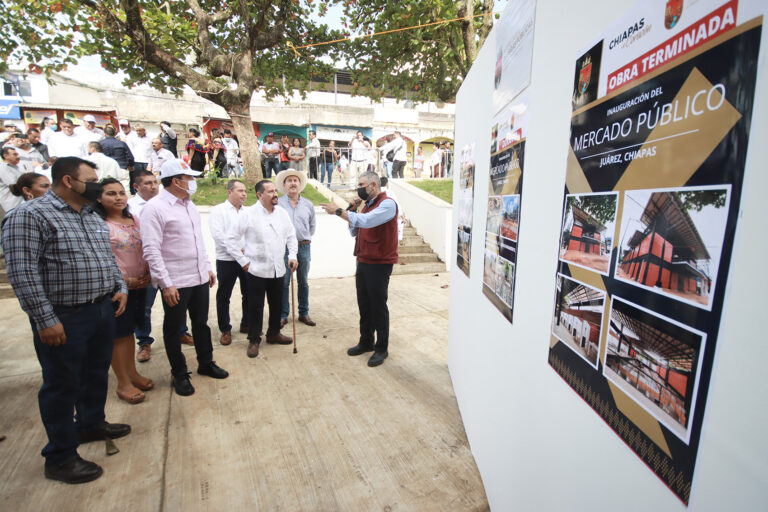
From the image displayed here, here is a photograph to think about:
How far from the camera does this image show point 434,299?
672 centimetres

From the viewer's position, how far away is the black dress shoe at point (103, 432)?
2.82 metres

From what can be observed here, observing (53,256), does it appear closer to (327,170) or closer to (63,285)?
(63,285)

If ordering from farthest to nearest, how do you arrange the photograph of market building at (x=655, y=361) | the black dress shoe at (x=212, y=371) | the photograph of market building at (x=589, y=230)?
the black dress shoe at (x=212, y=371), the photograph of market building at (x=589, y=230), the photograph of market building at (x=655, y=361)

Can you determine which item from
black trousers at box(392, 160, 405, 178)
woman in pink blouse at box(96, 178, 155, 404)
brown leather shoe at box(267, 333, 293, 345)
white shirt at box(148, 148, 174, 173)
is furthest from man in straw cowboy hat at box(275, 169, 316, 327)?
black trousers at box(392, 160, 405, 178)

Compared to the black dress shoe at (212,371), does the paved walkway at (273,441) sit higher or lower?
lower

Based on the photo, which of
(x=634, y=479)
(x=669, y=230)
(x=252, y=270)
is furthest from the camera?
(x=252, y=270)

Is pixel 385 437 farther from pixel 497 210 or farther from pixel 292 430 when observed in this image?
pixel 497 210

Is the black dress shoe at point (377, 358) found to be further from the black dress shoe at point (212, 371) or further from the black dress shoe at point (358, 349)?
the black dress shoe at point (212, 371)

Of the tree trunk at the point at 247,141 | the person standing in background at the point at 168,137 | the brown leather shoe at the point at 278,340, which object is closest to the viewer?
the brown leather shoe at the point at 278,340

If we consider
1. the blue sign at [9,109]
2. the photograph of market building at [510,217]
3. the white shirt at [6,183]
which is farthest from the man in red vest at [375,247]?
the blue sign at [9,109]

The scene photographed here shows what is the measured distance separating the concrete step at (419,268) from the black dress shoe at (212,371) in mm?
5116

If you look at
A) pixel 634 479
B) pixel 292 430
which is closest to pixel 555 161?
pixel 634 479

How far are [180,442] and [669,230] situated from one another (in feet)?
10.9

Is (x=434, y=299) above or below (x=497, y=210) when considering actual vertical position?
below
